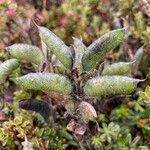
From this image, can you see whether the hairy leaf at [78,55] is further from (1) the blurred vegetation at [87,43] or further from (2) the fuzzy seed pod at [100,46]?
(1) the blurred vegetation at [87,43]

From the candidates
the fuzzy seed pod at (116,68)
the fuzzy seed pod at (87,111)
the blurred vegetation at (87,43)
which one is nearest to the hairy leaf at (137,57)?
the blurred vegetation at (87,43)

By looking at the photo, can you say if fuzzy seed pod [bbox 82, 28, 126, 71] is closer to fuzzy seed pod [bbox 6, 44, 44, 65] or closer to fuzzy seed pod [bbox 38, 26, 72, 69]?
fuzzy seed pod [bbox 38, 26, 72, 69]

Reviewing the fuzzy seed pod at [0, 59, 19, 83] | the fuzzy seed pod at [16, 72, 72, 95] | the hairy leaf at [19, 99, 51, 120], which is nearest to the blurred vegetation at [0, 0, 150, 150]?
the hairy leaf at [19, 99, 51, 120]

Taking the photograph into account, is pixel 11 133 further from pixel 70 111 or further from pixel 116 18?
pixel 116 18

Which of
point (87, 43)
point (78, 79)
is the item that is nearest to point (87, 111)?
point (78, 79)

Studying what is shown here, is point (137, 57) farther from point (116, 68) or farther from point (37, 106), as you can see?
point (37, 106)
